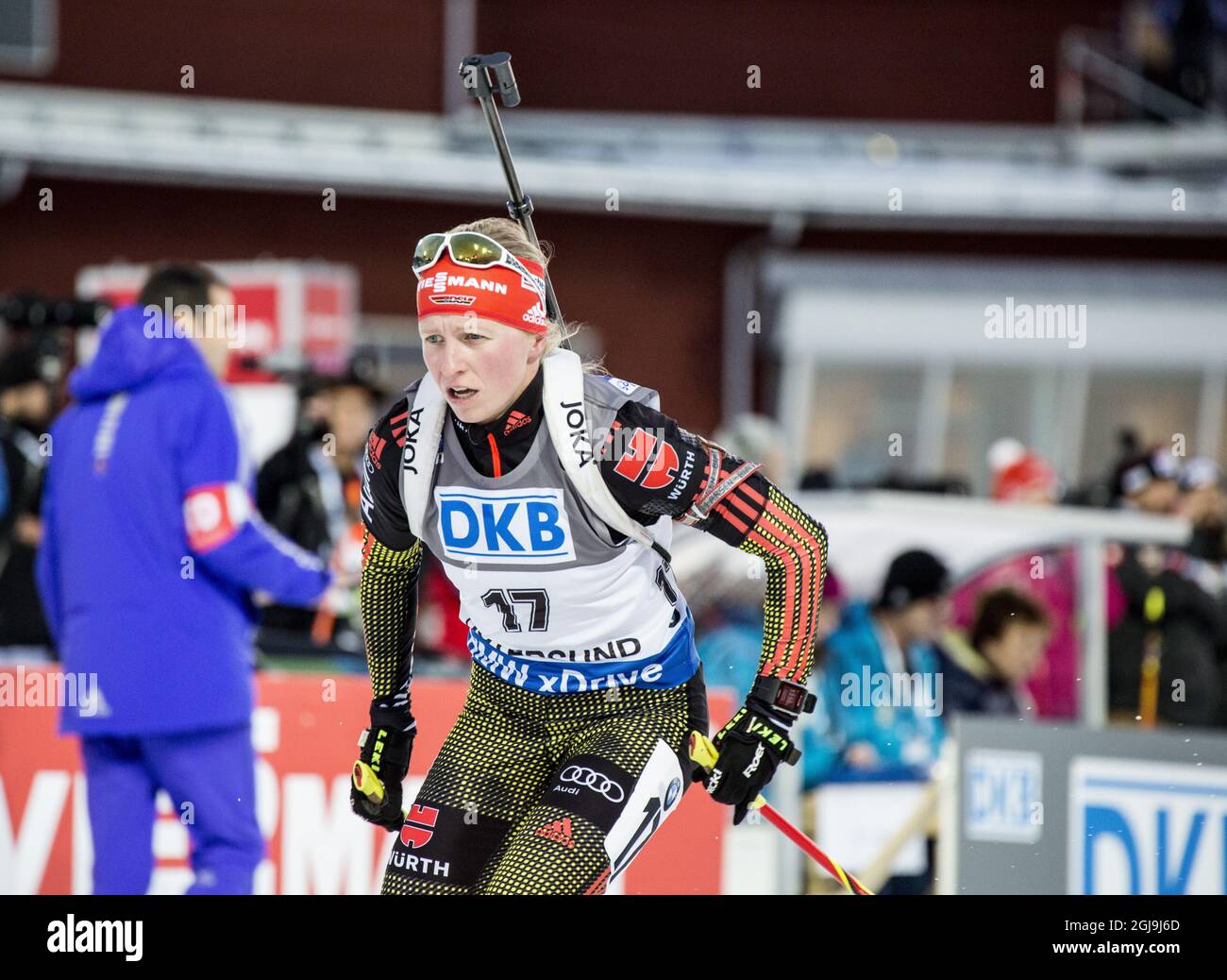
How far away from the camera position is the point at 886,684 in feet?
18.7

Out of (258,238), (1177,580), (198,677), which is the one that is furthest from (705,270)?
(198,677)

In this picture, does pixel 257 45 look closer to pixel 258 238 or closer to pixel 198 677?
pixel 258 238

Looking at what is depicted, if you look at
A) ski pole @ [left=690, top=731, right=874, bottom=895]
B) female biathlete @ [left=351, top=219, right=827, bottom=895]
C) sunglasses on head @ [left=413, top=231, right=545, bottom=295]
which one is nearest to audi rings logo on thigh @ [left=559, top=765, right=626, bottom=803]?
female biathlete @ [left=351, top=219, right=827, bottom=895]

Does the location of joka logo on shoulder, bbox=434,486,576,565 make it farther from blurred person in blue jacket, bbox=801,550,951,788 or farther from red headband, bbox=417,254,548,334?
blurred person in blue jacket, bbox=801,550,951,788

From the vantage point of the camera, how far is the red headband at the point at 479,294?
3498 mm

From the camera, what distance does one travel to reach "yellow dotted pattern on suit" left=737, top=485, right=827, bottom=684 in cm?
363

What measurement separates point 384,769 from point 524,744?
1.07ft

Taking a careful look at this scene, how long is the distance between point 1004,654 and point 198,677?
272 centimetres

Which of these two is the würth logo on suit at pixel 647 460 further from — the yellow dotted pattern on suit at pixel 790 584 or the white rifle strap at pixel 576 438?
the yellow dotted pattern on suit at pixel 790 584

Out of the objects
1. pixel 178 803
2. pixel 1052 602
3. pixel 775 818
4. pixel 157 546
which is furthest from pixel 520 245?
pixel 1052 602

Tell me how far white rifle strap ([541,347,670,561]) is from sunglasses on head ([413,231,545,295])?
0.66ft

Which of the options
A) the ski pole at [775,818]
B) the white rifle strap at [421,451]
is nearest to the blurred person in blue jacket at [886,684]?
the ski pole at [775,818]

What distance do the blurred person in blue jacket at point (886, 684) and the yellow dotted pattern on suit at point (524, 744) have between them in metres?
1.94

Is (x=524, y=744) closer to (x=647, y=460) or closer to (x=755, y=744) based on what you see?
(x=755, y=744)
